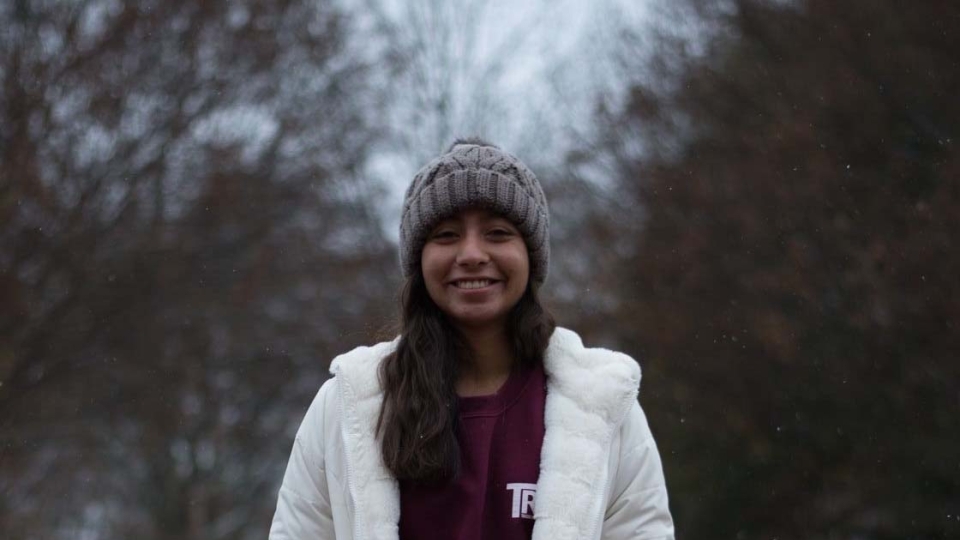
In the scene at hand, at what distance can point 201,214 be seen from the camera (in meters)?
18.3

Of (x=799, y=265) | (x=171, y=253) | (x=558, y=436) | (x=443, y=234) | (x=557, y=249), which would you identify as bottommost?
(x=558, y=436)

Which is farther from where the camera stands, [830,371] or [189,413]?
[189,413]

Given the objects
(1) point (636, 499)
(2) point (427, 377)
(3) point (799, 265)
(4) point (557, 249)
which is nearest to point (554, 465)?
(1) point (636, 499)

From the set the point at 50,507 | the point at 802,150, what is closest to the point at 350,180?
the point at 50,507

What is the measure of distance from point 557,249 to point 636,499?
20.2m

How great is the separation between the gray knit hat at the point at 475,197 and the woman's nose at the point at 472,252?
0.26ft

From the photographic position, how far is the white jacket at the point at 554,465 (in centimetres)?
307

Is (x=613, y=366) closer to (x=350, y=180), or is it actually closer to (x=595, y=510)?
(x=595, y=510)

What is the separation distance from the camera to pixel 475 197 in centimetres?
329

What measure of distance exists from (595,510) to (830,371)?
12.1 meters

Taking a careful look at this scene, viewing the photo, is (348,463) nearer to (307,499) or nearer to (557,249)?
(307,499)

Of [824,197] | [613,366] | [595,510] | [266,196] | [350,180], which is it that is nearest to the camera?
[595,510]

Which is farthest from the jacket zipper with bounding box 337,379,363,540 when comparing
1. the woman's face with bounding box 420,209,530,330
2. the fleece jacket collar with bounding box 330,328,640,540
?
the woman's face with bounding box 420,209,530,330

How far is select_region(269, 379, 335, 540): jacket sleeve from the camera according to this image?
3.24 m
